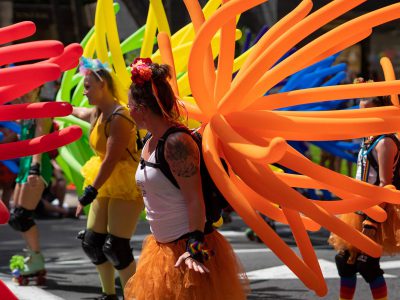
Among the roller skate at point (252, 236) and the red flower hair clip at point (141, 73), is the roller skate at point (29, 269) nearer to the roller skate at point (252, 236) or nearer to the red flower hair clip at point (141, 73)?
the roller skate at point (252, 236)

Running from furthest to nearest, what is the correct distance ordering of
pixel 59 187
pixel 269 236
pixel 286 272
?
pixel 59 187 < pixel 286 272 < pixel 269 236

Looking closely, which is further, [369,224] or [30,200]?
[30,200]

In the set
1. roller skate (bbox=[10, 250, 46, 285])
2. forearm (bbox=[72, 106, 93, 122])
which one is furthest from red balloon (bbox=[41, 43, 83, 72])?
roller skate (bbox=[10, 250, 46, 285])

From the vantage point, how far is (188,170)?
4.38 meters

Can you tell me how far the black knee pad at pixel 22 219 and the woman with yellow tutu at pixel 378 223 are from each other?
301 centimetres

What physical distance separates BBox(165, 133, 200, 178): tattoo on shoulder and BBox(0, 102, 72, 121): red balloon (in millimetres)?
703

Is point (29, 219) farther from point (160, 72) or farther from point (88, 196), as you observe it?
Result: point (160, 72)

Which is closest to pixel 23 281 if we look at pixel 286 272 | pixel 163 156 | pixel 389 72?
pixel 286 272

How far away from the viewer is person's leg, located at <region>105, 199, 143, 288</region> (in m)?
6.66

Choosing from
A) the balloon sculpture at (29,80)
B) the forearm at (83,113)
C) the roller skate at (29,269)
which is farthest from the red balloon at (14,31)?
the roller skate at (29,269)

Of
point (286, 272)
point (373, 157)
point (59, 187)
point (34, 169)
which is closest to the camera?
point (373, 157)

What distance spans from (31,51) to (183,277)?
4.42ft

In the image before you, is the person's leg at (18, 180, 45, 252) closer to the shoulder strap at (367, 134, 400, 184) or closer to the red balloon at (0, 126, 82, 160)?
the shoulder strap at (367, 134, 400, 184)

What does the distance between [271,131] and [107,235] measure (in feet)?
9.07
